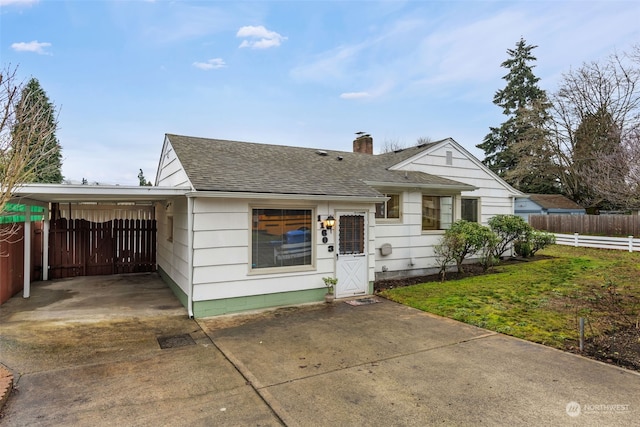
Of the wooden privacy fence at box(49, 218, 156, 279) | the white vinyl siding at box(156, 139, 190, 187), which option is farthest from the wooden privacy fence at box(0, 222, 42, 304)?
the white vinyl siding at box(156, 139, 190, 187)

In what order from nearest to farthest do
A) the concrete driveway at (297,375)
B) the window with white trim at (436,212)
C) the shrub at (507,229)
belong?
the concrete driveway at (297,375), the window with white trim at (436,212), the shrub at (507,229)

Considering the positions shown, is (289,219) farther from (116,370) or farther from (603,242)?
(603,242)

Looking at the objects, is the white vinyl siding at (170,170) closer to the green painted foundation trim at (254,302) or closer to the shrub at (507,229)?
the green painted foundation trim at (254,302)

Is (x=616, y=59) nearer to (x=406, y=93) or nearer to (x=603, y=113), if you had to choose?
(x=603, y=113)

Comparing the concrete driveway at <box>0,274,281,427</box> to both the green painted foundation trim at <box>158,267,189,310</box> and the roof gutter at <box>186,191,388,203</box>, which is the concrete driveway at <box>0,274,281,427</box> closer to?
the green painted foundation trim at <box>158,267,189,310</box>

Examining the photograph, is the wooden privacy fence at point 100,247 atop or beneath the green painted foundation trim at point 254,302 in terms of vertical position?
atop

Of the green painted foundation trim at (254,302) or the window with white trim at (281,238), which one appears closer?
the green painted foundation trim at (254,302)

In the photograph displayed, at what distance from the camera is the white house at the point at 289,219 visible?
20.4 feet

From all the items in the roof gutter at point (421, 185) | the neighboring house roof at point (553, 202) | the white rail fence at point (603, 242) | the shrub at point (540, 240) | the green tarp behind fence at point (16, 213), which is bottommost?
the white rail fence at point (603, 242)

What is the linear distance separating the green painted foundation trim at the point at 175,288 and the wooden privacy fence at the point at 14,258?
3140 mm

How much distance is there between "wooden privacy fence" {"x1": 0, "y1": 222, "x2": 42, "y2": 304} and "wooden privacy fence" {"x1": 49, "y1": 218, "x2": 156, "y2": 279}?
1.05 feet

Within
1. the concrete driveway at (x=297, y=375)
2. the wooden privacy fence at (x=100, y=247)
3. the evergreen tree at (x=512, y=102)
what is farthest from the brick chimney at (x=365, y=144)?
the evergreen tree at (x=512, y=102)

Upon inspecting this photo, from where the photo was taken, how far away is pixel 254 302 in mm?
6609

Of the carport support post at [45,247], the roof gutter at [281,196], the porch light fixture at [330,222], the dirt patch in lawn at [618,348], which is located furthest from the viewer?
the carport support post at [45,247]
